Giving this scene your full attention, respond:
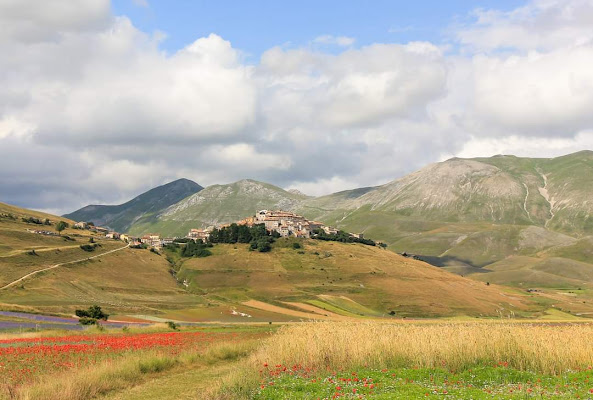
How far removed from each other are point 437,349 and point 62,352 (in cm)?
2583

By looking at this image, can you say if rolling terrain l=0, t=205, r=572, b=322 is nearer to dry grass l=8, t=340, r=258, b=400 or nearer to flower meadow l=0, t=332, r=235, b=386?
flower meadow l=0, t=332, r=235, b=386

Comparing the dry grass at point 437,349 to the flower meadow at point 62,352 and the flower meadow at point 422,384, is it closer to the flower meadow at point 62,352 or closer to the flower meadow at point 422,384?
the flower meadow at point 422,384

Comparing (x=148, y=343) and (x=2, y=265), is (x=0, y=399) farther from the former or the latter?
(x=2, y=265)

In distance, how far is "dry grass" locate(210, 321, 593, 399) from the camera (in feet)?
90.3

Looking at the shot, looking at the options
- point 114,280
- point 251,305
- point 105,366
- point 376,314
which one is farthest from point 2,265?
point 105,366

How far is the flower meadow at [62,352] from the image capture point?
2964 centimetres

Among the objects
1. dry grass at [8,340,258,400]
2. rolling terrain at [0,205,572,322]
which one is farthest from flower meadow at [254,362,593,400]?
rolling terrain at [0,205,572,322]

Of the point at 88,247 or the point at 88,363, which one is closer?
the point at 88,363

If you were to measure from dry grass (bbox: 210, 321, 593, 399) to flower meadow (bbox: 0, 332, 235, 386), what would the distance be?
36.1ft

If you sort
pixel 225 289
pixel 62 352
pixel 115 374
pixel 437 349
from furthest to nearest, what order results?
1. pixel 225 289
2. pixel 62 352
3. pixel 115 374
4. pixel 437 349

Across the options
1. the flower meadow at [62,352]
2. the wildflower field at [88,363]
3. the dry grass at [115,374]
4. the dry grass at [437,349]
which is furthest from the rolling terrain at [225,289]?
the dry grass at [437,349]

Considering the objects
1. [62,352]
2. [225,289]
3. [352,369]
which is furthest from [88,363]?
[225,289]

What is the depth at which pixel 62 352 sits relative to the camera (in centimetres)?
3756

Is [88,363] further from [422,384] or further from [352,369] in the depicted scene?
[422,384]
